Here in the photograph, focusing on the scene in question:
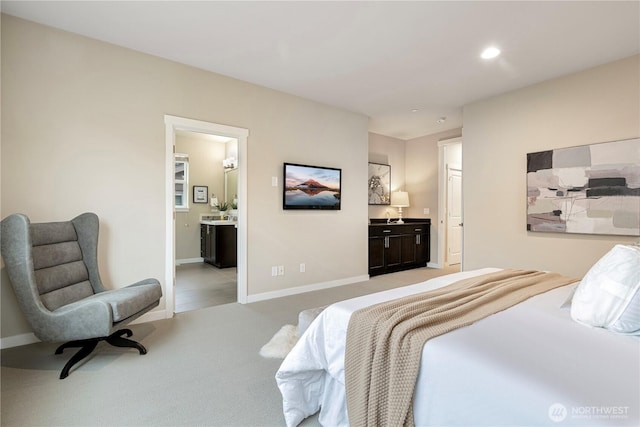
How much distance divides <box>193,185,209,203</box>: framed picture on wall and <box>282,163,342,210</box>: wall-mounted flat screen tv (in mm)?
3362

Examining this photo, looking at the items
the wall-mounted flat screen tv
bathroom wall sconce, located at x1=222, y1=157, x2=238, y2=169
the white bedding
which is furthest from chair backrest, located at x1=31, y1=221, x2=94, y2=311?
bathroom wall sconce, located at x1=222, y1=157, x2=238, y2=169

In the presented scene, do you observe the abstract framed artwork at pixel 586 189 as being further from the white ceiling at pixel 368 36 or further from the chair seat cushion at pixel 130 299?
the chair seat cushion at pixel 130 299

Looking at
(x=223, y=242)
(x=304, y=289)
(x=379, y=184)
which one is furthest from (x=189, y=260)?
(x=379, y=184)

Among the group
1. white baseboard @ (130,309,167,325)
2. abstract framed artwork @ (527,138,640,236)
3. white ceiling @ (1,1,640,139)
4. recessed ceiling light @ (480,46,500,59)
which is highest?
white ceiling @ (1,1,640,139)

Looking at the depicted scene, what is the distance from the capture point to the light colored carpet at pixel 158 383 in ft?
5.45

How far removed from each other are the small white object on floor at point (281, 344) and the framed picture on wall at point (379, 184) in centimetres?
368

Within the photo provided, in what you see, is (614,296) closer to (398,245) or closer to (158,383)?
(158,383)

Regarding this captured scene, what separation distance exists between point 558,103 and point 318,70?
2.76 meters

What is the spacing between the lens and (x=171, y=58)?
313cm

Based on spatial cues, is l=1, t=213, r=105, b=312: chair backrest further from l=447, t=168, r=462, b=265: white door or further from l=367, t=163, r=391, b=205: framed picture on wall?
l=447, t=168, r=462, b=265: white door

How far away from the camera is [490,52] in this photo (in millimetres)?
2922

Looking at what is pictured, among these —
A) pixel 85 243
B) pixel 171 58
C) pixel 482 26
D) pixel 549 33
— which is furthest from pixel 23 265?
pixel 549 33

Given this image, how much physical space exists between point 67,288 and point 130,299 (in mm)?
665

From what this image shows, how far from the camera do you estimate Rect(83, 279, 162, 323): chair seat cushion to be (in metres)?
2.13
